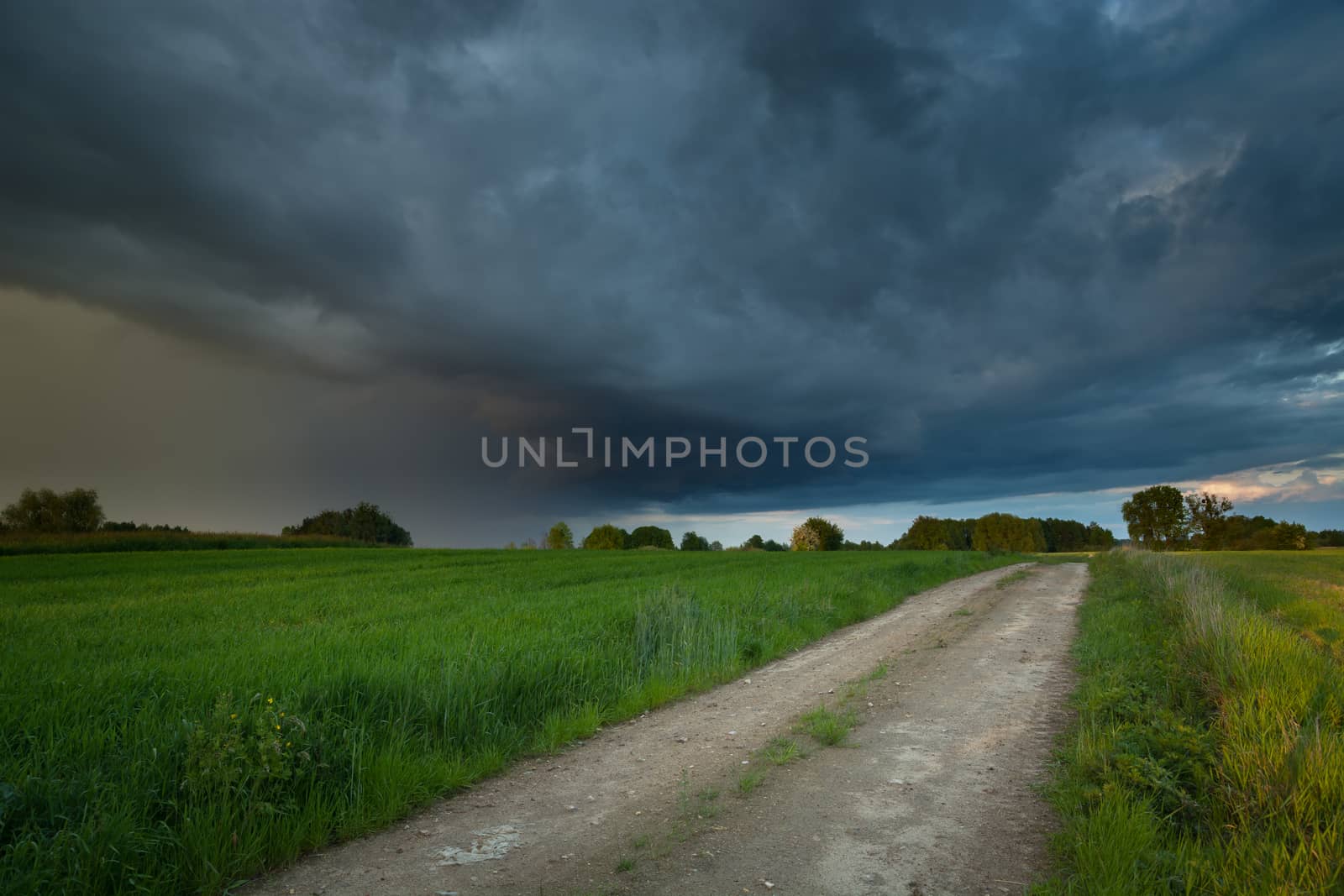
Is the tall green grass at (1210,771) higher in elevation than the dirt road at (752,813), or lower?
higher

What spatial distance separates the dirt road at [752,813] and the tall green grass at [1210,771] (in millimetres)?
484

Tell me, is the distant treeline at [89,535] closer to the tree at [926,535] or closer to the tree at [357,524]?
the tree at [357,524]

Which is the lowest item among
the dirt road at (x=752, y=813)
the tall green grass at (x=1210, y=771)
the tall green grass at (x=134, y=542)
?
the dirt road at (x=752, y=813)

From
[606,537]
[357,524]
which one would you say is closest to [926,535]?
[606,537]

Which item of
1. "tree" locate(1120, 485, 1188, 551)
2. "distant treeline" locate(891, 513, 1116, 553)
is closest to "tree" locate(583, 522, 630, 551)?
"distant treeline" locate(891, 513, 1116, 553)

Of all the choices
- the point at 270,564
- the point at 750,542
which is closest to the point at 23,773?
the point at 270,564

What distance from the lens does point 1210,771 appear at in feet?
18.2

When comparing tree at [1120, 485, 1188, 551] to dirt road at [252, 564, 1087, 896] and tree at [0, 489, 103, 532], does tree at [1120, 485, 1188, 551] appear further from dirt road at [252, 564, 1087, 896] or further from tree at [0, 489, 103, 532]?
tree at [0, 489, 103, 532]

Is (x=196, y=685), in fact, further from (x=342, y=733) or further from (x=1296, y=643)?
(x=1296, y=643)

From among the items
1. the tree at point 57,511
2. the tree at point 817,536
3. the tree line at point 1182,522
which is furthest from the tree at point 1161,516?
the tree at point 57,511

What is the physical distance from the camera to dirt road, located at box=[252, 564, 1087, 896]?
4480mm

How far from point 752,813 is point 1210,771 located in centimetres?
383

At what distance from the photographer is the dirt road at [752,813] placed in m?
4.48

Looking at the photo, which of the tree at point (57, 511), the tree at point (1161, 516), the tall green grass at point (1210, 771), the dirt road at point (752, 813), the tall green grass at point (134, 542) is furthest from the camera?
the tree at point (1161, 516)
